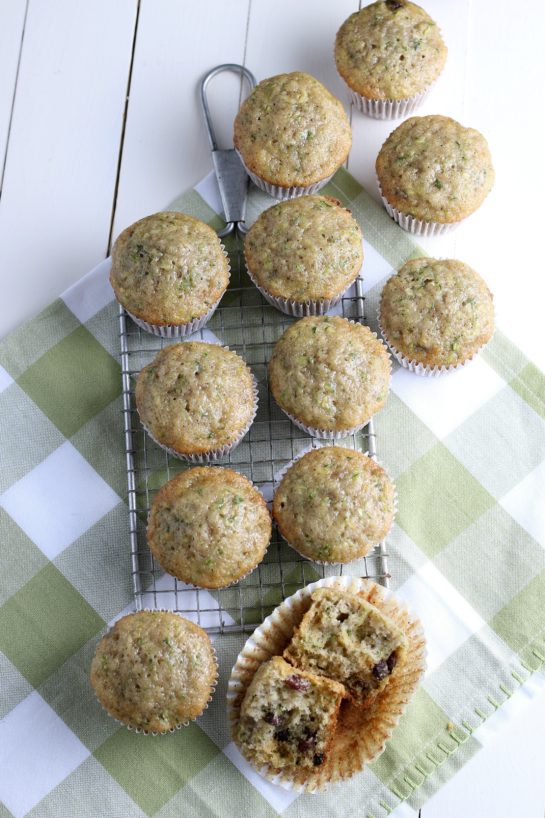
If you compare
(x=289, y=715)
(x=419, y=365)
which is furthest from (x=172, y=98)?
(x=289, y=715)

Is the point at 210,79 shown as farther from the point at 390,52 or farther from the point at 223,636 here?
the point at 223,636

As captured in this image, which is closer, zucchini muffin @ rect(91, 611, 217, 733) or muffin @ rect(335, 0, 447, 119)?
zucchini muffin @ rect(91, 611, 217, 733)

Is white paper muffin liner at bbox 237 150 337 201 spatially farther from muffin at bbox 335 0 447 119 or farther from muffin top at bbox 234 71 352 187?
muffin at bbox 335 0 447 119

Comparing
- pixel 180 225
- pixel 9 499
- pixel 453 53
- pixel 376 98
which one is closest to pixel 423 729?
pixel 9 499

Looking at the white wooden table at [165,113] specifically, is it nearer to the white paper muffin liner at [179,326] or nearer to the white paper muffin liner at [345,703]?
the white paper muffin liner at [179,326]

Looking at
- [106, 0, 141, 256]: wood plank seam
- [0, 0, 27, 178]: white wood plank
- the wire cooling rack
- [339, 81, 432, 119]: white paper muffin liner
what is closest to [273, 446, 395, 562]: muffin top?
the wire cooling rack

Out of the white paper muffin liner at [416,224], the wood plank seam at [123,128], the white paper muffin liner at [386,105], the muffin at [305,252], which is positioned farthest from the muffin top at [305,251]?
the wood plank seam at [123,128]

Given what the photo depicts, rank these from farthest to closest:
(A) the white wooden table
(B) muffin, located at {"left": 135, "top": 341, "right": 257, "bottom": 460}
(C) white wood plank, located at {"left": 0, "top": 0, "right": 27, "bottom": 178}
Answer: (C) white wood plank, located at {"left": 0, "top": 0, "right": 27, "bottom": 178} < (A) the white wooden table < (B) muffin, located at {"left": 135, "top": 341, "right": 257, "bottom": 460}
